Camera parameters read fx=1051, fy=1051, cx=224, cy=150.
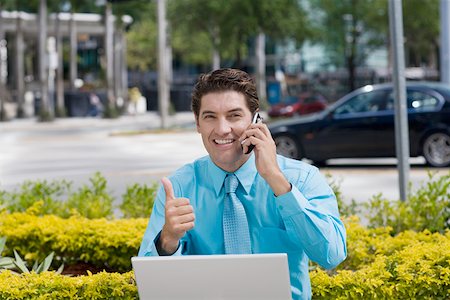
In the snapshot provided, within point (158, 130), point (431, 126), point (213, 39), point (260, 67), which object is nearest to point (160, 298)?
point (431, 126)

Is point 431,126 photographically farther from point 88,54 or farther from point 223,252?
point 88,54

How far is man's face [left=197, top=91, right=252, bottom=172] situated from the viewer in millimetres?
3516

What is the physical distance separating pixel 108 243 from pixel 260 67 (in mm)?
50420

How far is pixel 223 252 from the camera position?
3635 mm

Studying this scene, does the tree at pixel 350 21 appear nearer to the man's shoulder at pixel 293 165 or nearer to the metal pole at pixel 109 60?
the metal pole at pixel 109 60

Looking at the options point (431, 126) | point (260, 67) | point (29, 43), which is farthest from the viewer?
point (29, 43)

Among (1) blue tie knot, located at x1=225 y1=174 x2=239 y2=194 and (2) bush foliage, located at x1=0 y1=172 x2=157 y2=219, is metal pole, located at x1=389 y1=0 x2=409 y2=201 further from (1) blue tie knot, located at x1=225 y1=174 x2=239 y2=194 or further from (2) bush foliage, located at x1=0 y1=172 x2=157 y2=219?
(1) blue tie knot, located at x1=225 y1=174 x2=239 y2=194

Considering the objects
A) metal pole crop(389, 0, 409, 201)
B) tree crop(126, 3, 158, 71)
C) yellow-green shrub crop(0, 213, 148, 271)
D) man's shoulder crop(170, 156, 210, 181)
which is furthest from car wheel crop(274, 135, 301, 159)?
tree crop(126, 3, 158, 71)

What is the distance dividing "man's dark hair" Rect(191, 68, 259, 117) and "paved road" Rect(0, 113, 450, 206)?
214 inches

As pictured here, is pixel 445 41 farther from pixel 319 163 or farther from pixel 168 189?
pixel 168 189

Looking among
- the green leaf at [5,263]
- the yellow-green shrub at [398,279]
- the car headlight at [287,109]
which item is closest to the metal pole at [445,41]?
the green leaf at [5,263]

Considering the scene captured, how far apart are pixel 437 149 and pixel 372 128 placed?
129 centimetres

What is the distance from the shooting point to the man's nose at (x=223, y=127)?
3488mm

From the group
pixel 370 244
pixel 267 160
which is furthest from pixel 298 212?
pixel 370 244
